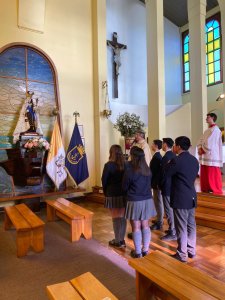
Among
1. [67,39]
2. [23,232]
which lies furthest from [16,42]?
[23,232]

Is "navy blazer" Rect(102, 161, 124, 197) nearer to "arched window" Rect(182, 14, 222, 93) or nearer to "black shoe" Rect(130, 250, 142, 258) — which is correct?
"black shoe" Rect(130, 250, 142, 258)

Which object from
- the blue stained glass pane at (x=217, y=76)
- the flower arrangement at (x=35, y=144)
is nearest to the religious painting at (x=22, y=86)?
the flower arrangement at (x=35, y=144)

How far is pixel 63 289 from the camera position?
61.0 inches

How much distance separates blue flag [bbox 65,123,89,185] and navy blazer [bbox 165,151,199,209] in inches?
120

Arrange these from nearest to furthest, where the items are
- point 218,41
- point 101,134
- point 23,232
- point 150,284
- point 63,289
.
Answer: point 63,289, point 150,284, point 23,232, point 101,134, point 218,41

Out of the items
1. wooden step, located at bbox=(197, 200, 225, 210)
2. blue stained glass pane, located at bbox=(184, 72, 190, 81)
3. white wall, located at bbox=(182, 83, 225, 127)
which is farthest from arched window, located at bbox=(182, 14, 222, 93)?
wooden step, located at bbox=(197, 200, 225, 210)

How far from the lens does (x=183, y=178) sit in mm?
2471

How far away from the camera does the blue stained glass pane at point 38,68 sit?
4992 mm

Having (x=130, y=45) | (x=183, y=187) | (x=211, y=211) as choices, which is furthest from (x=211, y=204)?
(x=130, y=45)

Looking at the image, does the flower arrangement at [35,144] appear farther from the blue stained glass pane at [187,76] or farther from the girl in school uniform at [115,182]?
the blue stained glass pane at [187,76]

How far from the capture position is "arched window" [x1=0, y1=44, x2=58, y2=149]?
4.66 metres

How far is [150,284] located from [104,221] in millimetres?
2249

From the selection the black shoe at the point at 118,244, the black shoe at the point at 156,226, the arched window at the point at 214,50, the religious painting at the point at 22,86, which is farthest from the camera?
the arched window at the point at 214,50

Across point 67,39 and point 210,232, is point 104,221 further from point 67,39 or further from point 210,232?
point 67,39
